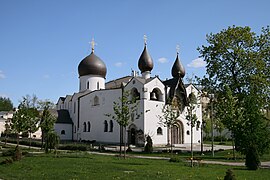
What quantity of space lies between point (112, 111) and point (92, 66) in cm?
1160

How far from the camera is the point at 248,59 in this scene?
96.1 ft

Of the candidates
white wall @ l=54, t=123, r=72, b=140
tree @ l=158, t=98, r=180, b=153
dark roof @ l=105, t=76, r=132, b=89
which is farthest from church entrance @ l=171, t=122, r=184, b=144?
white wall @ l=54, t=123, r=72, b=140

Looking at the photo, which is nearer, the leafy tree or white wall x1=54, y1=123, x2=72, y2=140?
the leafy tree

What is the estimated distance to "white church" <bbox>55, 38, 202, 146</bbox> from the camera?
42.8 metres

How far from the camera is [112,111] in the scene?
4781 cm

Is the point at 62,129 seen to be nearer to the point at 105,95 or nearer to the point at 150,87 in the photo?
the point at 105,95

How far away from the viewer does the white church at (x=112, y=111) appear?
4275 centimetres

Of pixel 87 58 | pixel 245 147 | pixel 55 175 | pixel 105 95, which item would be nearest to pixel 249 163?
pixel 245 147

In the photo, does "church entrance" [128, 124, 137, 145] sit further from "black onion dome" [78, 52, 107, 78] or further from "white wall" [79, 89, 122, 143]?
"black onion dome" [78, 52, 107, 78]

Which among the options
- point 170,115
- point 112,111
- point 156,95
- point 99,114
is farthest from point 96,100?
point 170,115

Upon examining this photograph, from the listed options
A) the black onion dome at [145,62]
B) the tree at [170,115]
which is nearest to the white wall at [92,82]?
the black onion dome at [145,62]

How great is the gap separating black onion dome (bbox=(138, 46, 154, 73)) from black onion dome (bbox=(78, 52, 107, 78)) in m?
10.1

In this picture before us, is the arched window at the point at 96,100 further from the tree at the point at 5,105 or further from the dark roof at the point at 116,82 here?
the tree at the point at 5,105

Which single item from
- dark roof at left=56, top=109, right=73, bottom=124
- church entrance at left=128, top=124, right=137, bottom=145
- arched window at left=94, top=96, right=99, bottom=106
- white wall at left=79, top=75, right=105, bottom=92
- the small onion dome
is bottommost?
church entrance at left=128, top=124, right=137, bottom=145
